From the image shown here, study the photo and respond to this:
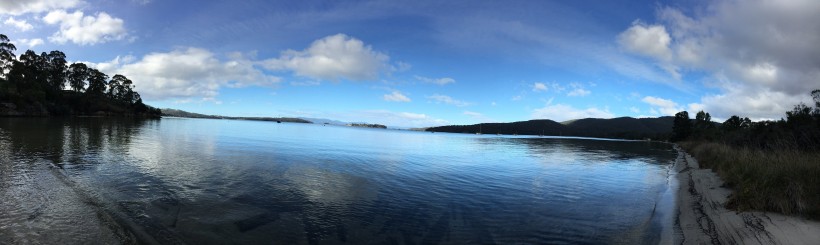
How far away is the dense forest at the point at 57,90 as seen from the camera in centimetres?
9581

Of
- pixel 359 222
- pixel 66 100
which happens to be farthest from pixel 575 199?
pixel 66 100

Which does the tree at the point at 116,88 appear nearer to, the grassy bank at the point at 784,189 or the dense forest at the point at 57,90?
the dense forest at the point at 57,90

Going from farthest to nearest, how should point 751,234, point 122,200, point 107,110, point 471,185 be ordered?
1. point 107,110
2. point 471,185
3. point 122,200
4. point 751,234

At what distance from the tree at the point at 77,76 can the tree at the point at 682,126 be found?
779 feet

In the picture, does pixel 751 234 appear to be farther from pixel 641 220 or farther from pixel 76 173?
pixel 76 173

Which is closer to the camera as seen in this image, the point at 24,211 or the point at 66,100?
the point at 24,211

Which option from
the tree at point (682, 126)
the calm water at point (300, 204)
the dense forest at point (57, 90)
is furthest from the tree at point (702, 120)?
the dense forest at point (57, 90)

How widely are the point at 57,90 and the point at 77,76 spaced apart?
19.1 meters

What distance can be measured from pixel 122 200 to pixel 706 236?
17846 mm

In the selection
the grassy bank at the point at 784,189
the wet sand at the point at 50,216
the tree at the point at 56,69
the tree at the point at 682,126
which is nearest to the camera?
the wet sand at the point at 50,216

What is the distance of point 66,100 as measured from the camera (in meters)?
124

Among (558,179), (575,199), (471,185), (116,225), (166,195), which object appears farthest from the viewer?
(558,179)

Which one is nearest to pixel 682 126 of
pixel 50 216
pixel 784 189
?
pixel 784 189

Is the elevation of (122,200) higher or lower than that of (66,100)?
lower
